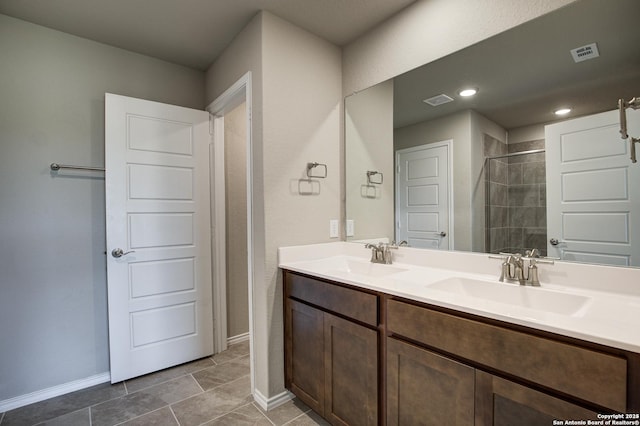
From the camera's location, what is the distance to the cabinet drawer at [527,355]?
762mm

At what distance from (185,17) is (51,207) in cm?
154

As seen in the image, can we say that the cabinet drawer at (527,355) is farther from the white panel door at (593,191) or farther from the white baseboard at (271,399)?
the white baseboard at (271,399)

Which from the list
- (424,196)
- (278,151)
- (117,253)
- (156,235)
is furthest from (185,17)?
(424,196)

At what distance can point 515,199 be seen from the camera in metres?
1.42

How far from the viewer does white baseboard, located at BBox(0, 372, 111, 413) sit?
1.89 m

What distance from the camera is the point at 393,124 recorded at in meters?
1.95

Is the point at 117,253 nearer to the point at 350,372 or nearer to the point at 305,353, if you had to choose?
the point at 305,353

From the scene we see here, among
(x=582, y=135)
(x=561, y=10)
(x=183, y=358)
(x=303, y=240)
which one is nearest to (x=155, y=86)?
(x=303, y=240)

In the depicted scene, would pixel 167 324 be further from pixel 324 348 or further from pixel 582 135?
pixel 582 135

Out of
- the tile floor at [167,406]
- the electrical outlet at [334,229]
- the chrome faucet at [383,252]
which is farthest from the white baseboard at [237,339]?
the chrome faucet at [383,252]

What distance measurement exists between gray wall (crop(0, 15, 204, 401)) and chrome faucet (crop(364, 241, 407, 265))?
77.0 inches

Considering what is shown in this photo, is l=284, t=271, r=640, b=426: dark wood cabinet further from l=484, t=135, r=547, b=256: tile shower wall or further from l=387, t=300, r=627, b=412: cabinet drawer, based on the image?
l=484, t=135, r=547, b=256: tile shower wall

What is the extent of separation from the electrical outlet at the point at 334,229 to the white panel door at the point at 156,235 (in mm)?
1082

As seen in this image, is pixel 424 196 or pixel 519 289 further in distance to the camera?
pixel 424 196
